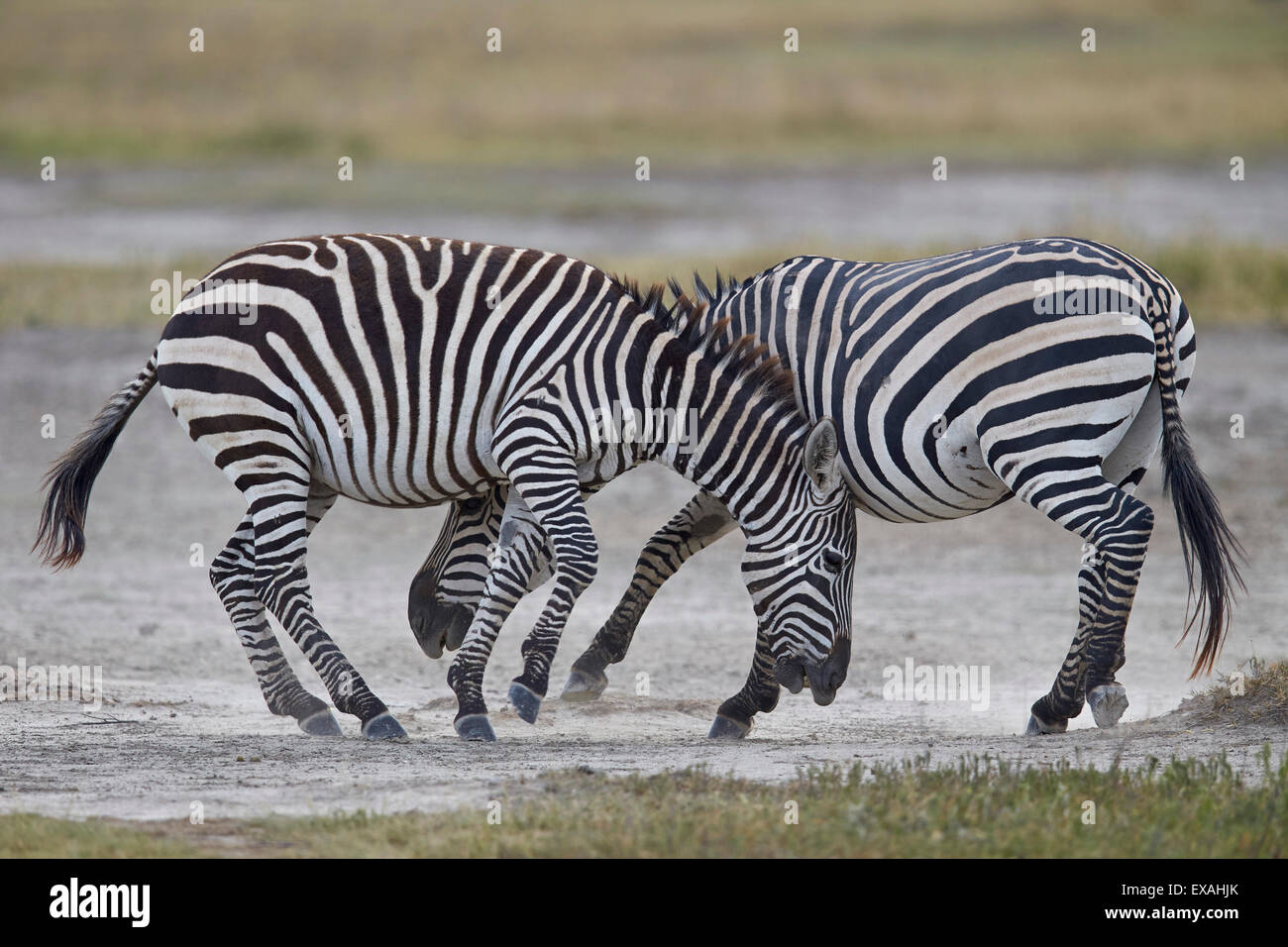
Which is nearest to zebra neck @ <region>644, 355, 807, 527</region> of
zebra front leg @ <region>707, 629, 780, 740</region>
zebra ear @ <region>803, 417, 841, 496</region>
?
zebra ear @ <region>803, 417, 841, 496</region>

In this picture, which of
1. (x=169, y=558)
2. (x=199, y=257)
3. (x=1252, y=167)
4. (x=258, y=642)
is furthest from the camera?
(x=1252, y=167)

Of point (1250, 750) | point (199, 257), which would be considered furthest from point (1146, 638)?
point (199, 257)

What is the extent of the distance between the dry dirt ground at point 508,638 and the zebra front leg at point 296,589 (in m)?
0.17

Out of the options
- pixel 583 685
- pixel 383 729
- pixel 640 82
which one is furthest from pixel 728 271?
pixel 640 82

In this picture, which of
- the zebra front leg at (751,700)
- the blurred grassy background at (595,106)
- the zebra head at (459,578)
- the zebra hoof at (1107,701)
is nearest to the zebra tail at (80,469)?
the zebra head at (459,578)

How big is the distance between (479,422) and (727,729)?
185cm

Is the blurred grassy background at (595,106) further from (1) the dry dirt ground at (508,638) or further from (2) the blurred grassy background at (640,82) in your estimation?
(1) the dry dirt ground at (508,638)

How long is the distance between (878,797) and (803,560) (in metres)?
1.76

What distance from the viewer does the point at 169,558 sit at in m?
11.2

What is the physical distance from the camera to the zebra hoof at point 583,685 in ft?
26.8

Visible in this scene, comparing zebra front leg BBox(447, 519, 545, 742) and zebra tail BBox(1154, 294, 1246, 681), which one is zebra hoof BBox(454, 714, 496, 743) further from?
zebra tail BBox(1154, 294, 1246, 681)

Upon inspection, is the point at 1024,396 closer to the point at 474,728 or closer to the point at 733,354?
the point at 733,354

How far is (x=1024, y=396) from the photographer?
680cm
